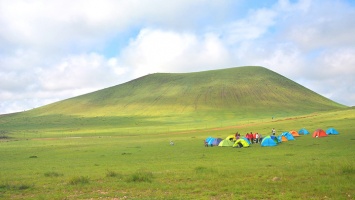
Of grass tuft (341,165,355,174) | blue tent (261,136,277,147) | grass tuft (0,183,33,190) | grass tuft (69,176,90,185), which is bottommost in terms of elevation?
blue tent (261,136,277,147)

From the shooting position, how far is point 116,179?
21.2m

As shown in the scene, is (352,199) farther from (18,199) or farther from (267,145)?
(267,145)

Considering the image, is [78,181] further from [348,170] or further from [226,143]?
[226,143]

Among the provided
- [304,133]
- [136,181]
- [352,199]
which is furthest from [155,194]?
[304,133]

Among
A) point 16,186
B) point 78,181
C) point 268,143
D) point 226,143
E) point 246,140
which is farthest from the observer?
point 226,143

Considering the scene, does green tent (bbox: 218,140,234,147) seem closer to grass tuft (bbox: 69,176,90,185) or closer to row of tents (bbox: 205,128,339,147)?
row of tents (bbox: 205,128,339,147)

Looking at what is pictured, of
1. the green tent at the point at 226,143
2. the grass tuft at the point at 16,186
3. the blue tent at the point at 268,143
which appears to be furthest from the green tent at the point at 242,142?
the grass tuft at the point at 16,186

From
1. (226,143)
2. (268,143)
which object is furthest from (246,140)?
(226,143)

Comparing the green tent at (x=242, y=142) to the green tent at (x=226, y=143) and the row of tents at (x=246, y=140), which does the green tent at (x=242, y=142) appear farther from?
the green tent at (x=226, y=143)

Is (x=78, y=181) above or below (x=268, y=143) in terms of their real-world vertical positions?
above

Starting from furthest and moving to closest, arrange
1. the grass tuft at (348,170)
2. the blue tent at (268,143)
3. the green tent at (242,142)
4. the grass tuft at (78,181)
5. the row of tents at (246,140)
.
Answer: the green tent at (242,142) < the row of tents at (246,140) < the blue tent at (268,143) < the grass tuft at (78,181) < the grass tuft at (348,170)

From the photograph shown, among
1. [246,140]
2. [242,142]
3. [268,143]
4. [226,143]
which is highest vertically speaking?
[246,140]

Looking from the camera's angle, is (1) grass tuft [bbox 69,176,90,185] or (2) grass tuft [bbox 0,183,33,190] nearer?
(2) grass tuft [bbox 0,183,33,190]

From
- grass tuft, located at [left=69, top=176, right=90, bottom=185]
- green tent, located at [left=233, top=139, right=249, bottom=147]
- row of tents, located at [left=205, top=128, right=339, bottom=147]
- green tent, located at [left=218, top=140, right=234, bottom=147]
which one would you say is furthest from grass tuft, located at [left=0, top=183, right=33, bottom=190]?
green tent, located at [left=218, top=140, right=234, bottom=147]
